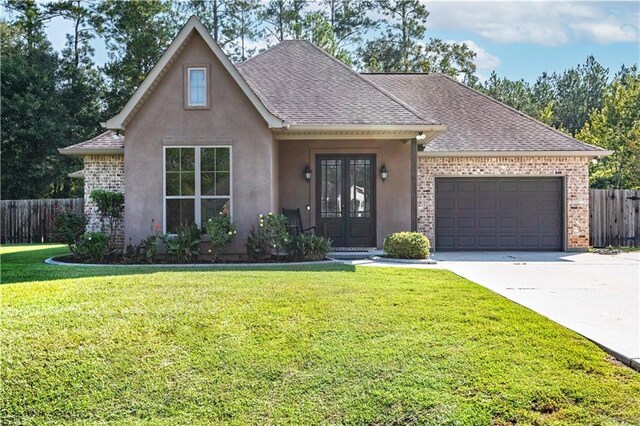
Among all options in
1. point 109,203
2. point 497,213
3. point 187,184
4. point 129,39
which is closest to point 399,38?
point 129,39

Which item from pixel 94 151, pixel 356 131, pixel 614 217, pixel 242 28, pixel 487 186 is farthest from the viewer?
pixel 242 28

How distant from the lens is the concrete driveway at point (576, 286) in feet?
17.8

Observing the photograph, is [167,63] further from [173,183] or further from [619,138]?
[619,138]

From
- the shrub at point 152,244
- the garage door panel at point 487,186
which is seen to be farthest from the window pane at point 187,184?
the garage door panel at point 487,186

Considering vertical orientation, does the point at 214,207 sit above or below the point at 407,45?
below

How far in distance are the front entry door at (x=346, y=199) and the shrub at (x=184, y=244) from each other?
376 centimetres

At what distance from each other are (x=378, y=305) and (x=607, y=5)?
461 inches

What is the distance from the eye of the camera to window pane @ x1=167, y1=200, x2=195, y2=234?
1179 cm

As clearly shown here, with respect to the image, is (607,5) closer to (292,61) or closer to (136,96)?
(292,61)

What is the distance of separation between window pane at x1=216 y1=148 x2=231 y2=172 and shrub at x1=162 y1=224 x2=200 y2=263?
4.88 ft

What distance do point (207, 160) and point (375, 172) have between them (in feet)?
15.0

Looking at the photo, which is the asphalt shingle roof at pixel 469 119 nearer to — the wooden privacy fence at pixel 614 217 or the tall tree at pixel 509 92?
the wooden privacy fence at pixel 614 217

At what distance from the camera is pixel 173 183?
1180 cm

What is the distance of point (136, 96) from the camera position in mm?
11383
